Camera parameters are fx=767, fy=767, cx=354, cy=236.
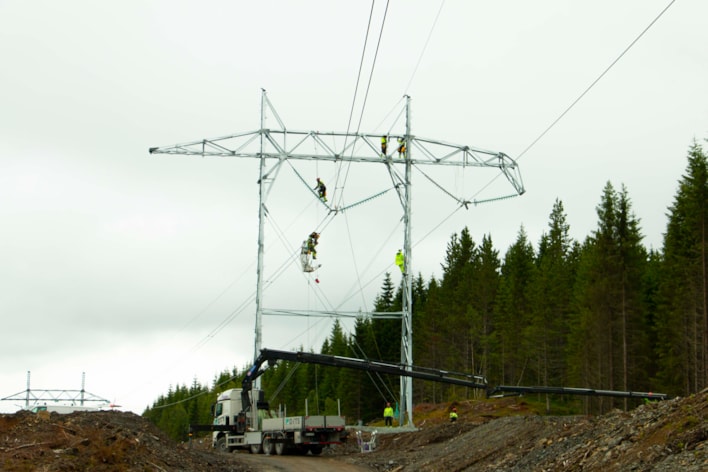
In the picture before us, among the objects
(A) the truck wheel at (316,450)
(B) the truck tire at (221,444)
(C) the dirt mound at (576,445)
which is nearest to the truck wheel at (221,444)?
(B) the truck tire at (221,444)

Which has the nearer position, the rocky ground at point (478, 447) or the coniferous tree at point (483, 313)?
the rocky ground at point (478, 447)

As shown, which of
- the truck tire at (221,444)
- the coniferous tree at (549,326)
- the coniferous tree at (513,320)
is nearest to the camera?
the truck tire at (221,444)

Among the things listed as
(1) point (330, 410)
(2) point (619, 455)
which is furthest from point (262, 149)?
(1) point (330, 410)

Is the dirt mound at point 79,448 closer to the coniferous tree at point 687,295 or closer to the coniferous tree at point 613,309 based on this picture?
the coniferous tree at point 687,295

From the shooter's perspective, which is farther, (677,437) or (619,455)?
(619,455)

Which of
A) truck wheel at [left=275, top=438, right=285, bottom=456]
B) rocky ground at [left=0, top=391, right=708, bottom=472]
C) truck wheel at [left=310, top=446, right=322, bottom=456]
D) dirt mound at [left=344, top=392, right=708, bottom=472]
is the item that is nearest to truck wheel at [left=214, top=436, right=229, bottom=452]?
truck wheel at [left=275, top=438, right=285, bottom=456]

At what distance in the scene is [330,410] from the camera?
365 feet

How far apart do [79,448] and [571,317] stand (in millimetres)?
56058

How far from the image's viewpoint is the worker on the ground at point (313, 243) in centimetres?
3791

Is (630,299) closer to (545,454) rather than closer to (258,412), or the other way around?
(258,412)

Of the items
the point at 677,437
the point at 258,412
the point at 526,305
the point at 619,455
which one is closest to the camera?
the point at 677,437

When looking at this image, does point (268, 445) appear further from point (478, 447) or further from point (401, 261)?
point (478, 447)

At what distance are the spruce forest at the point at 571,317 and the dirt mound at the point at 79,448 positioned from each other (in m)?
11.3

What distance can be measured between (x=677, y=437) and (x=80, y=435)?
15814 mm
